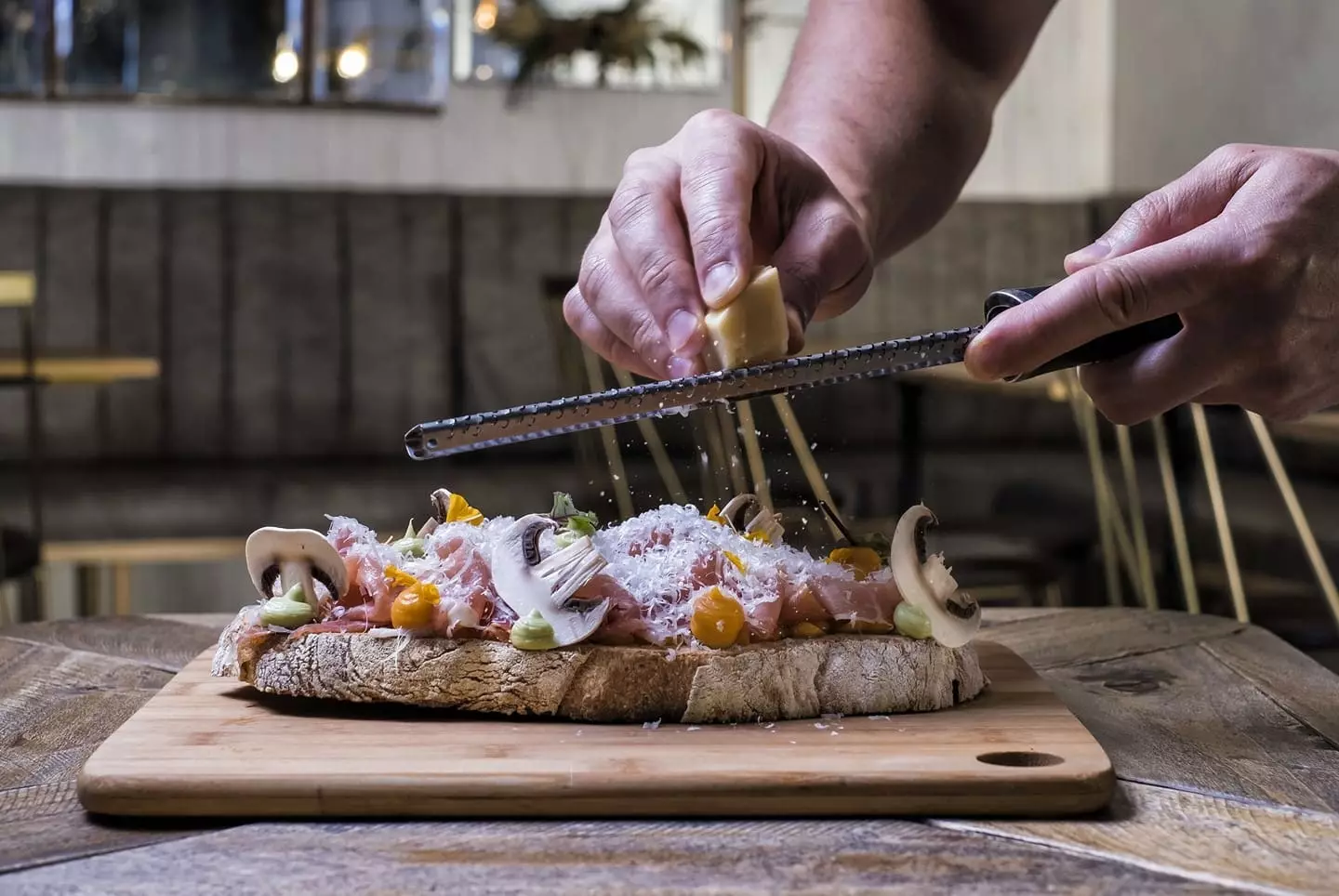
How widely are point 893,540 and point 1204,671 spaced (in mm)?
374

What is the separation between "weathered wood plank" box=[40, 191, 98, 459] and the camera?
4.38 metres

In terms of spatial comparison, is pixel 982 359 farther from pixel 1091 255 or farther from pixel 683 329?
pixel 683 329

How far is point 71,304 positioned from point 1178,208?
4.09 meters

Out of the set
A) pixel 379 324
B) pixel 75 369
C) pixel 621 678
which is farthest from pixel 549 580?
pixel 379 324

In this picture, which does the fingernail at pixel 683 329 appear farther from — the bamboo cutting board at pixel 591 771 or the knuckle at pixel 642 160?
the bamboo cutting board at pixel 591 771

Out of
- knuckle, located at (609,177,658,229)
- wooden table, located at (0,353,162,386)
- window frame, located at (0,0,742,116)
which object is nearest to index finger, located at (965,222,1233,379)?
knuckle, located at (609,177,658,229)

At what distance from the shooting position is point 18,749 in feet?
3.20

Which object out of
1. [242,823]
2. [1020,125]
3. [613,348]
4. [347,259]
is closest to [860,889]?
[242,823]

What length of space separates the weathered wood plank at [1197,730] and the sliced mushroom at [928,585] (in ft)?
0.41

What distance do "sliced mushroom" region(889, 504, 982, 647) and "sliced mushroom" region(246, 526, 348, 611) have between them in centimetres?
44

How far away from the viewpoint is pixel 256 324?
454 centimetres

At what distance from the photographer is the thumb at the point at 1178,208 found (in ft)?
3.41

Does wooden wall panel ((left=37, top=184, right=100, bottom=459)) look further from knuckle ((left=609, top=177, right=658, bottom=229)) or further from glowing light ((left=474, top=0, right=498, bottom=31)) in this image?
knuckle ((left=609, top=177, right=658, bottom=229))

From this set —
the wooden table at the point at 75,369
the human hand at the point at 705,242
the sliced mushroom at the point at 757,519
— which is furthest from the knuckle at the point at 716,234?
the wooden table at the point at 75,369
